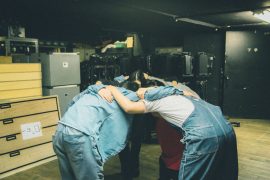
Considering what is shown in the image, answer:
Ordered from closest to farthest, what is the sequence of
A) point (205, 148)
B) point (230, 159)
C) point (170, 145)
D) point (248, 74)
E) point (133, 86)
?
point (205, 148) < point (230, 159) < point (170, 145) < point (133, 86) < point (248, 74)

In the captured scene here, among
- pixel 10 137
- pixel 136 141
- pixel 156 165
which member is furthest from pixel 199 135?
pixel 10 137

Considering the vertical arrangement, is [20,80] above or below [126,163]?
above

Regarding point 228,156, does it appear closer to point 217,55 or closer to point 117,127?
point 117,127

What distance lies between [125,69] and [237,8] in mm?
2328

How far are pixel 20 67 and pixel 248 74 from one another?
531cm

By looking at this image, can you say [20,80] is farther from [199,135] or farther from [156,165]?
[199,135]

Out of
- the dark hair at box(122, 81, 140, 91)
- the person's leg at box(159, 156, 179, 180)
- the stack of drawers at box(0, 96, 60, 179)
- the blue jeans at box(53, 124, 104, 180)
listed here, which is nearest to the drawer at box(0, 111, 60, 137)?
the stack of drawers at box(0, 96, 60, 179)

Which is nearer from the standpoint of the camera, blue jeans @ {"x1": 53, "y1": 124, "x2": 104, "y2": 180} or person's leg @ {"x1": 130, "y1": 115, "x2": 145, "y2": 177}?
blue jeans @ {"x1": 53, "y1": 124, "x2": 104, "y2": 180}

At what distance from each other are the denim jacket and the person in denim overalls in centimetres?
8

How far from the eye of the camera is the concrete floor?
345cm

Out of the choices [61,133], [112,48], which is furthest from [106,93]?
[112,48]

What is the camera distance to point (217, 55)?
23.3 ft

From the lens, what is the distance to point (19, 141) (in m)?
3.72

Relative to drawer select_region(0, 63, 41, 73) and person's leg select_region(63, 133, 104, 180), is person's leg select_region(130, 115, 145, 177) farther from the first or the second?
drawer select_region(0, 63, 41, 73)
